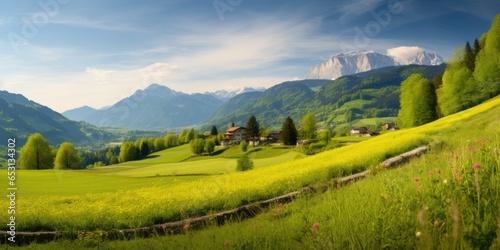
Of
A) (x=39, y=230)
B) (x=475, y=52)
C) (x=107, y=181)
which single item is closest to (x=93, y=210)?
(x=39, y=230)

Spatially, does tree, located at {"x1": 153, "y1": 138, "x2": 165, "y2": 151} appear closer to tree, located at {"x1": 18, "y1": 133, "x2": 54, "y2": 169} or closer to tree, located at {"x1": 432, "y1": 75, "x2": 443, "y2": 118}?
tree, located at {"x1": 18, "y1": 133, "x2": 54, "y2": 169}

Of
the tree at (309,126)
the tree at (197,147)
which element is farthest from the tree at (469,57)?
the tree at (197,147)

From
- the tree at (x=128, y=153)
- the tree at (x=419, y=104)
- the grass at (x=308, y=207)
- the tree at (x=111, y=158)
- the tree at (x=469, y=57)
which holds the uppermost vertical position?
the tree at (x=469, y=57)

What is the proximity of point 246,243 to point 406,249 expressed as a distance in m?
3.06

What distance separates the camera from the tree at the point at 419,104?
240ft

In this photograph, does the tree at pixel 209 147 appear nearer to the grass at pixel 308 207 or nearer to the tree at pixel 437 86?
the tree at pixel 437 86

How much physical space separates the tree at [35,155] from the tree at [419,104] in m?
79.3

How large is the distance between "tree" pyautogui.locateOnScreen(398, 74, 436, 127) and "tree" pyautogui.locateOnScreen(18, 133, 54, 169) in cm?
7933

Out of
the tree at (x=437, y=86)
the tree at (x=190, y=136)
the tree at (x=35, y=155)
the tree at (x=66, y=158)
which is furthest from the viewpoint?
the tree at (x=190, y=136)

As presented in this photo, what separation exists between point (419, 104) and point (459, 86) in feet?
35.2

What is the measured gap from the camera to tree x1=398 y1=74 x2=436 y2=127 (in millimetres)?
73000

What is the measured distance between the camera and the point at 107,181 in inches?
1022

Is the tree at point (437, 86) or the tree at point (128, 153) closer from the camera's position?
the tree at point (437, 86)

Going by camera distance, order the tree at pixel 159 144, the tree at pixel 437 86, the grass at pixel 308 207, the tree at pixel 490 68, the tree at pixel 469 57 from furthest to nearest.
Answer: the tree at pixel 159 144 → the tree at pixel 469 57 → the tree at pixel 437 86 → the tree at pixel 490 68 → the grass at pixel 308 207
